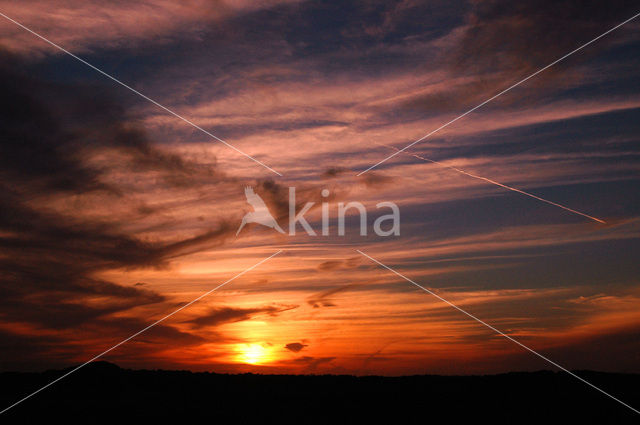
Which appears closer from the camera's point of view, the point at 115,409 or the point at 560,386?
the point at 115,409

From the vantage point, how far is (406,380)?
36219 millimetres

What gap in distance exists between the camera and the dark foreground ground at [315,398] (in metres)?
23.9

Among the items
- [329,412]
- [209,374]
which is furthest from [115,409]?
[209,374]

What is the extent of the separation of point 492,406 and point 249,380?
668 inches

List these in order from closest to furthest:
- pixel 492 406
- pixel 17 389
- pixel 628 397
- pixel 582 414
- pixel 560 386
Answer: pixel 582 414 < pixel 492 406 < pixel 628 397 < pixel 560 386 < pixel 17 389

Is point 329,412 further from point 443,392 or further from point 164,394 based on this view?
point 164,394

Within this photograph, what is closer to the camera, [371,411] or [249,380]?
[371,411]

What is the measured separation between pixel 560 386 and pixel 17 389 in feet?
103

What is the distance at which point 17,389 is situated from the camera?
34.3 metres

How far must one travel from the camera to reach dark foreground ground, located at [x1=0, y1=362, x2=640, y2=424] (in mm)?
23922

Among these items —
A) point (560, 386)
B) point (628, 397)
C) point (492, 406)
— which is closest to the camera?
point (492, 406)

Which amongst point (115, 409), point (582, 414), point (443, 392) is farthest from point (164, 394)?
point (582, 414)

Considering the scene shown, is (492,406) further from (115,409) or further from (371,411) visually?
(115,409)

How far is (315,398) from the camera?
2852cm
